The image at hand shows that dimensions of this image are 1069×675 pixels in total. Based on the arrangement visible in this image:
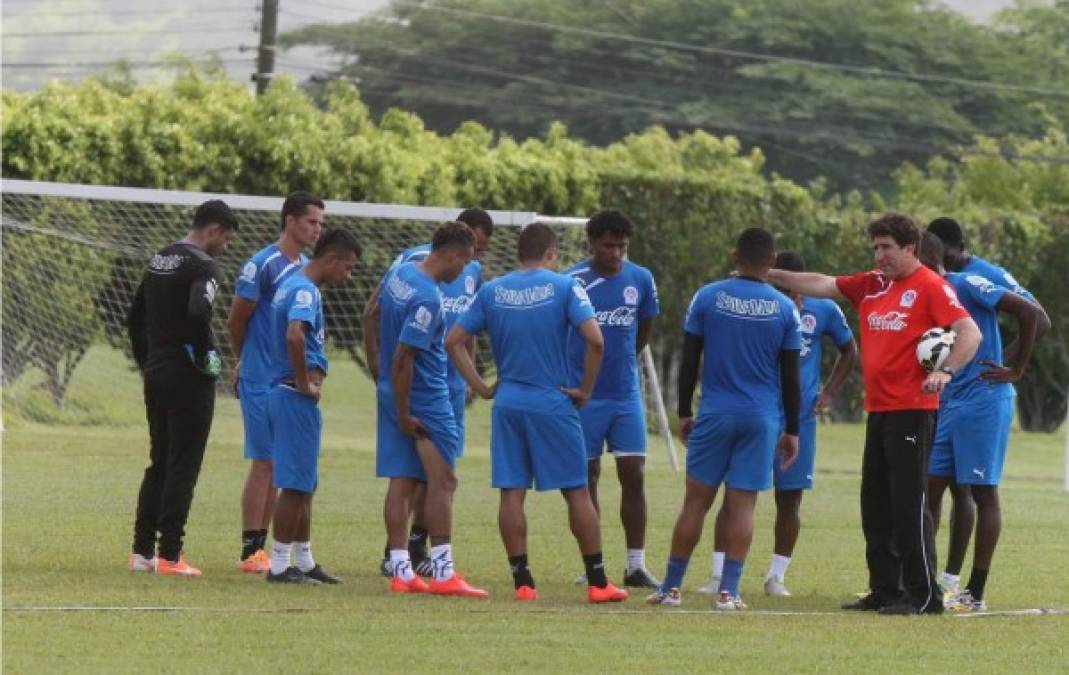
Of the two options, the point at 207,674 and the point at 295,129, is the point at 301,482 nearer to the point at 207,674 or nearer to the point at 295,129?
the point at 207,674

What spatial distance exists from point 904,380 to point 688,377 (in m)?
1.23

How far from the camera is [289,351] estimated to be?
41.7ft

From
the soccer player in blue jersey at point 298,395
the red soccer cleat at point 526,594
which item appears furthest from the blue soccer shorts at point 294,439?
the red soccer cleat at point 526,594

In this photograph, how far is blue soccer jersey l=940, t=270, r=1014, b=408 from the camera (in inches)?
501

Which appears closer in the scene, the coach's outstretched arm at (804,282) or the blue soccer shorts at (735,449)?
the blue soccer shorts at (735,449)

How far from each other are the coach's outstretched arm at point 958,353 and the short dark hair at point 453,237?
8.81ft

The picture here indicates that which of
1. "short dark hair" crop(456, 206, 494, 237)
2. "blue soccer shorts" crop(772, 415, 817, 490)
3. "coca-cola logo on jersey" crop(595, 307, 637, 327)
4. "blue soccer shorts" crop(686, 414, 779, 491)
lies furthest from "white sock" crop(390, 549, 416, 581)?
"blue soccer shorts" crop(772, 415, 817, 490)

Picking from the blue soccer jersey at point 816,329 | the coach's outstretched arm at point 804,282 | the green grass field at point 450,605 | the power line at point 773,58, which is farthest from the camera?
the power line at point 773,58

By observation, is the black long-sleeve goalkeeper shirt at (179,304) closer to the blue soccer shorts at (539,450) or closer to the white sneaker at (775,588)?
the blue soccer shorts at (539,450)

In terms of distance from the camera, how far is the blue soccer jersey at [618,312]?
13633 mm

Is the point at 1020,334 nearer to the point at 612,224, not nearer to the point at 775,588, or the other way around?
the point at 775,588

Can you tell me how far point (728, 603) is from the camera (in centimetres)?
1221

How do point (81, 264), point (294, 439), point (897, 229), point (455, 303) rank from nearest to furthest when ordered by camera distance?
1. point (897, 229)
2. point (294, 439)
3. point (455, 303)
4. point (81, 264)

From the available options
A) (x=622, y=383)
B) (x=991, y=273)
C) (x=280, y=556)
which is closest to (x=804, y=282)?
(x=991, y=273)
